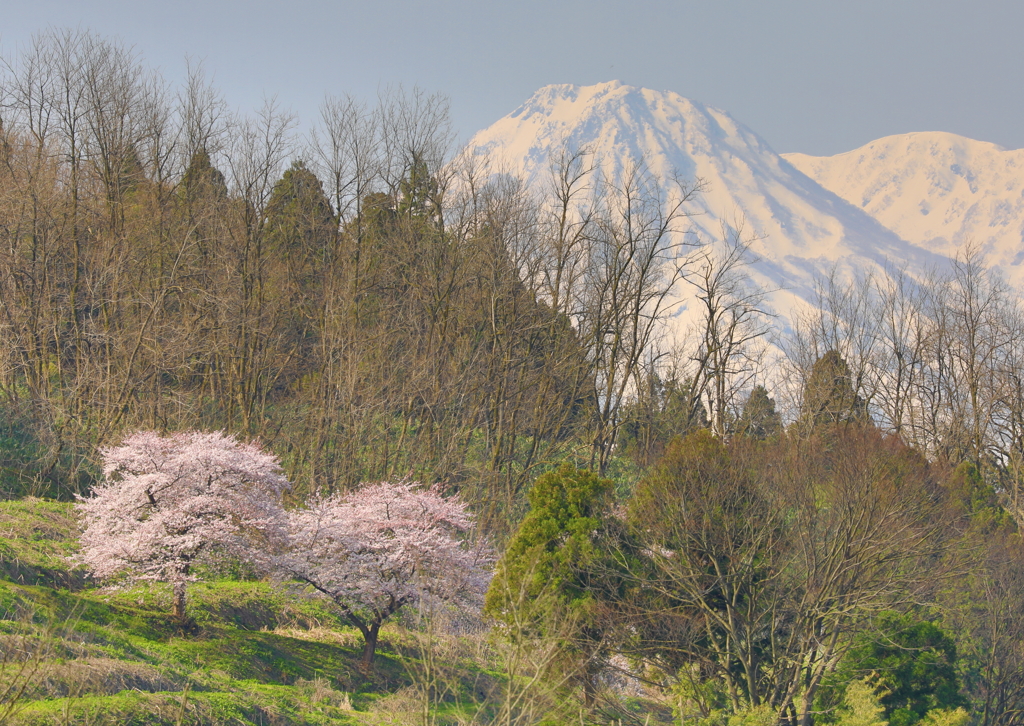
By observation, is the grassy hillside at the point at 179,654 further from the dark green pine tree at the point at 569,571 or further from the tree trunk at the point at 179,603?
the dark green pine tree at the point at 569,571

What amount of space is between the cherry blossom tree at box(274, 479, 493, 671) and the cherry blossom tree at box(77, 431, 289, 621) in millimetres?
1315

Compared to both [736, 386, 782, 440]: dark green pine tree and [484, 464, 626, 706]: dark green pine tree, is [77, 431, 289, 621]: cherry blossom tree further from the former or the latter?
[736, 386, 782, 440]: dark green pine tree

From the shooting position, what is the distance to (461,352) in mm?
27938

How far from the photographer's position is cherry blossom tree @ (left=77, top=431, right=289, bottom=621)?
13273 mm

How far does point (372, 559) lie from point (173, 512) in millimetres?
3780

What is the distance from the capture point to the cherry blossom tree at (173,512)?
523 inches

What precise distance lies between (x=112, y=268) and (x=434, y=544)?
12.2 metres

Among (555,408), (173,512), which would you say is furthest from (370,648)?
(555,408)

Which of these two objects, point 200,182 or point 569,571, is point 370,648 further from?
point 200,182

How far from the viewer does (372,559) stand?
51.3ft

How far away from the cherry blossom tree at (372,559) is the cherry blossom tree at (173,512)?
132 cm

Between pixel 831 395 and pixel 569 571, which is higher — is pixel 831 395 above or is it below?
above

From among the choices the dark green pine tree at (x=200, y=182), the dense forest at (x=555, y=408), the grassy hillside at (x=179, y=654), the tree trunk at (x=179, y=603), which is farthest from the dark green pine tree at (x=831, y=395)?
the tree trunk at (x=179, y=603)

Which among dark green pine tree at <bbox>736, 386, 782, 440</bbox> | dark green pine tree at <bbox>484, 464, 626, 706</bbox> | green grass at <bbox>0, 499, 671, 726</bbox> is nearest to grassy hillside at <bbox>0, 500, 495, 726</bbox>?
green grass at <bbox>0, 499, 671, 726</bbox>
